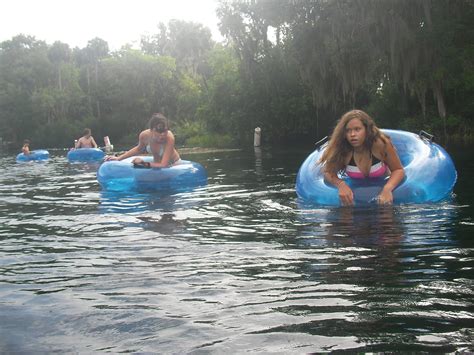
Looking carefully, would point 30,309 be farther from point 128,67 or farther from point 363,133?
point 128,67

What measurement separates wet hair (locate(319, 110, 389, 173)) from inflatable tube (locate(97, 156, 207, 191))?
3.31 metres

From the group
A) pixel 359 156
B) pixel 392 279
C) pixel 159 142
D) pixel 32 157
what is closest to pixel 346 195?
pixel 359 156

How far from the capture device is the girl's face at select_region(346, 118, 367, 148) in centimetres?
575

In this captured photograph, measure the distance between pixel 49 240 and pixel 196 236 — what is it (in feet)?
4.31

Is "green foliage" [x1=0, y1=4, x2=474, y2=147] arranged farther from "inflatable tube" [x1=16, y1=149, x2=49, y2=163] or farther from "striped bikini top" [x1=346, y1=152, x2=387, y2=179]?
"striped bikini top" [x1=346, y1=152, x2=387, y2=179]

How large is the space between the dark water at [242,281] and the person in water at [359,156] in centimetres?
35

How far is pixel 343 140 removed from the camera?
6023 mm

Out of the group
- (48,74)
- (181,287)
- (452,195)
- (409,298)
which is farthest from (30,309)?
(48,74)

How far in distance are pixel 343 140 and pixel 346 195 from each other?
2.17 ft

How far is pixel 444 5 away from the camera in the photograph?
Result: 19.0 meters

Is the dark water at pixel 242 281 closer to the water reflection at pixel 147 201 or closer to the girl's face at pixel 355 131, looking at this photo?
the water reflection at pixel 147 201

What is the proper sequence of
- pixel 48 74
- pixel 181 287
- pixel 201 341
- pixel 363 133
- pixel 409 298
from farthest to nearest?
pixel 48 74 → pixel 363 133 → pixel 181 287 → pixel 409 298 → pixel 201 341

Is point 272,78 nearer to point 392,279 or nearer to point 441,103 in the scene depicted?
point 441,103

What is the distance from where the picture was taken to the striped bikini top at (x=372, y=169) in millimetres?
6121
